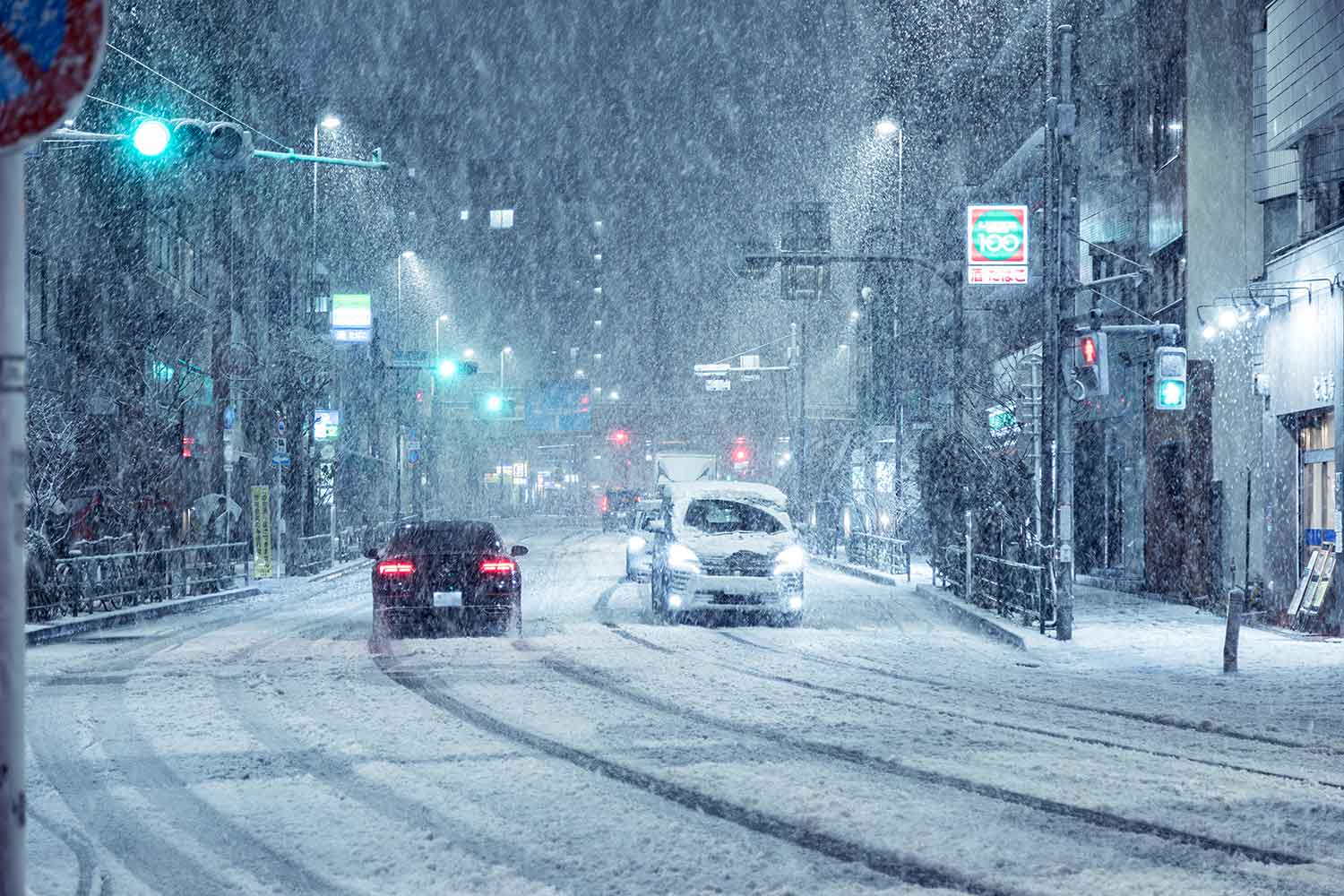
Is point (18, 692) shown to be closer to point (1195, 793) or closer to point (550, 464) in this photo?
point (1195, 793)

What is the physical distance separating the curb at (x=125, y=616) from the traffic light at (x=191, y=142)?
6.46 m

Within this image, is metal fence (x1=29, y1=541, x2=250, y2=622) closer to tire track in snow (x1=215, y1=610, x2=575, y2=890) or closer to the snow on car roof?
the snow on car roof

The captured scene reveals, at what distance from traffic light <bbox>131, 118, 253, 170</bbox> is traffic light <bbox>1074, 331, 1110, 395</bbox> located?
11081 millimetres

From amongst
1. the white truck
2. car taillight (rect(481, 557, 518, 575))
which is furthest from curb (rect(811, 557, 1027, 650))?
the white truck

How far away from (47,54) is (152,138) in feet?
38.0

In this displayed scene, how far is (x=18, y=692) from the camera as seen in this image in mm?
3447

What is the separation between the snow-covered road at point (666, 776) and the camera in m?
6.48

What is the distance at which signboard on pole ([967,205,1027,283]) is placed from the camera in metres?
23.1

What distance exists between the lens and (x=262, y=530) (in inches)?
1278

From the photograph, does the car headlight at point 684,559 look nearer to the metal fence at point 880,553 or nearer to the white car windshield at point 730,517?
the white car windshield at point 730,517

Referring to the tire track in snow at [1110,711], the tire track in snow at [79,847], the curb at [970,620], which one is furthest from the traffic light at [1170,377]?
the tire track in snow at [79,847]

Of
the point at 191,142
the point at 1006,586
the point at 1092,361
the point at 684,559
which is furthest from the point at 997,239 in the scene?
the point at 191,142

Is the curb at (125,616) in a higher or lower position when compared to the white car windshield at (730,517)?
lower

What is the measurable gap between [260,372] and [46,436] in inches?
902
